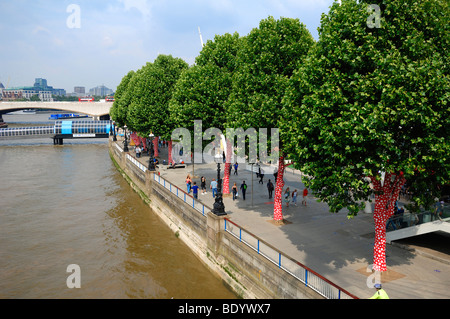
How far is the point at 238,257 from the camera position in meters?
16.2

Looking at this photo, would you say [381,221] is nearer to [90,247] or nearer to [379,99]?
[379,99]

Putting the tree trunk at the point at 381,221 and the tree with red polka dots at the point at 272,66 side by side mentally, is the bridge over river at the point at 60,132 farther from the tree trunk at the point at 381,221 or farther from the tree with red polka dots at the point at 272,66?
the tree trunk at the point at 381,221

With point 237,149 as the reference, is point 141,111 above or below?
above

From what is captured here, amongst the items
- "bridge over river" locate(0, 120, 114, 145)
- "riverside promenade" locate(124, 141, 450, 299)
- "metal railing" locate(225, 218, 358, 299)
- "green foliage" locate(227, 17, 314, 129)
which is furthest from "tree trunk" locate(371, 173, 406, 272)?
"bridge over river" locate(0, 120, 114, 145)

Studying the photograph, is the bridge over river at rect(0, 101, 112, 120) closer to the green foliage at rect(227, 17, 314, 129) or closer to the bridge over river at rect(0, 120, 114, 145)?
the bridge over river at rect(0, 120, 114, 145)

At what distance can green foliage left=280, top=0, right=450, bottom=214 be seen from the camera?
11773 mm

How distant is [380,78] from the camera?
11.9m

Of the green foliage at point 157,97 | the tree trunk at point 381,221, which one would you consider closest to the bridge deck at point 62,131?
the green foliage at point 157,97

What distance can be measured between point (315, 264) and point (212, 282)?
5.70 m

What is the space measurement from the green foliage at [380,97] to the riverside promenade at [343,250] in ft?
9.41

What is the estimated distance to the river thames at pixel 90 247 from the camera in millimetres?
17297

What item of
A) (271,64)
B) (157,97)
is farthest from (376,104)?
(157,97)

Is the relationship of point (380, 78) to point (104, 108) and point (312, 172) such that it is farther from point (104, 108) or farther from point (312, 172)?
point (104, 108)
